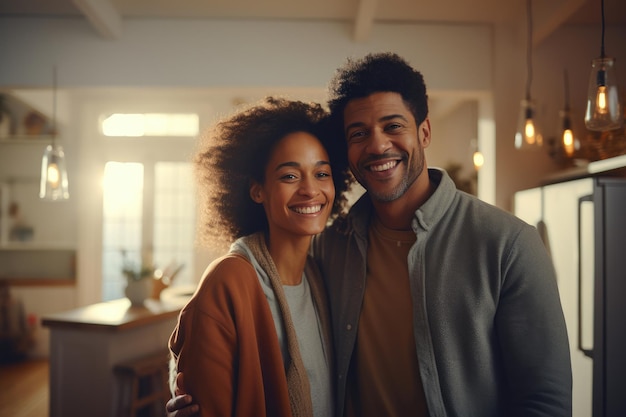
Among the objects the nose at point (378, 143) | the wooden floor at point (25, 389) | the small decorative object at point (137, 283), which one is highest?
the nose at point (378, 143)

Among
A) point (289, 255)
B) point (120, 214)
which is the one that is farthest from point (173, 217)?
point (289, 255)

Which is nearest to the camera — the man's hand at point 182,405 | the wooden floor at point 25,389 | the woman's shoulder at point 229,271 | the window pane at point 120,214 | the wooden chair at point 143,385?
the man's hand at point 182,405

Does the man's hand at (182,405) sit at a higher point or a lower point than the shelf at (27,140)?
lower

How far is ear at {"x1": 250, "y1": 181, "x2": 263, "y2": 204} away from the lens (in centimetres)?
173

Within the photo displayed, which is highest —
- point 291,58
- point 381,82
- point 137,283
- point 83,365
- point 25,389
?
point 291,58

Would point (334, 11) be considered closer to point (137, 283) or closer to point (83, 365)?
point (137, 283)

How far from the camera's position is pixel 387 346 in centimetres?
152

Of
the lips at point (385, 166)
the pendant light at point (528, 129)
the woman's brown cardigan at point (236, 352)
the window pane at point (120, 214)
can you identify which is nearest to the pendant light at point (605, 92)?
the pendant light at point (528, 129)

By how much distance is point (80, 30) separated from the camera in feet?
13.0

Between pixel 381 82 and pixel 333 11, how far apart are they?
242 centimetres

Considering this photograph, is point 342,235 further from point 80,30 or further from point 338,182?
point 80,30

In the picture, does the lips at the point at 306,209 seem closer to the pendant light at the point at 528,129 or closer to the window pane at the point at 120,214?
the pendant light at the point at 528,129

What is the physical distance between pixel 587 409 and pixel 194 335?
2.28 metres

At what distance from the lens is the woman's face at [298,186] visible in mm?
1590
